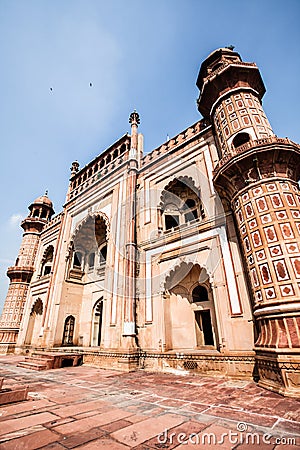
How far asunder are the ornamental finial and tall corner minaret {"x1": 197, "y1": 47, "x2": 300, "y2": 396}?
6.54 meters

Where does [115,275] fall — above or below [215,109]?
below

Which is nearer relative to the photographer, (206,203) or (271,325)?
(271,325)

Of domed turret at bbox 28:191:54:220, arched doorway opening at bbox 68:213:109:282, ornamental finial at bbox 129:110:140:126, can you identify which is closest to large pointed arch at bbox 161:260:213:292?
arched doorway opening at bbox 68:213:109:282

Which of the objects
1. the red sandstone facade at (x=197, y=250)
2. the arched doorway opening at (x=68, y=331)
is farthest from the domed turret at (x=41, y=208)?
the arched doorway opening at (x=68, y=331)

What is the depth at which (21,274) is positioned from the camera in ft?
69.0

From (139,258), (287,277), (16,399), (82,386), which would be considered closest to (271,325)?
(287,277)

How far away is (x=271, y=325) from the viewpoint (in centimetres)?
614

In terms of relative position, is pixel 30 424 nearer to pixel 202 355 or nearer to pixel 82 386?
pixel 82 386

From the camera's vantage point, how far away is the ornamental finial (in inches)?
629

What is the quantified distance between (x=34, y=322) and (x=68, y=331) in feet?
20.2

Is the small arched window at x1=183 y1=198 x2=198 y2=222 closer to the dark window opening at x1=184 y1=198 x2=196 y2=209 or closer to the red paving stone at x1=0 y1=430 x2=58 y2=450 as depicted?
the dark window opening at x1=184 y1=198 x2=196 y2=209

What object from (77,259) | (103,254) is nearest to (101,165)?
(103,254)

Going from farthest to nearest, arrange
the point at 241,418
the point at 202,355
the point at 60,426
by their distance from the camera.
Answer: the point at 202,355 → the point at 241,418 → the point at 60,426

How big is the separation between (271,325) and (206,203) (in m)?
5.27
